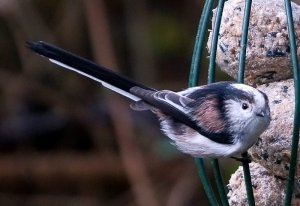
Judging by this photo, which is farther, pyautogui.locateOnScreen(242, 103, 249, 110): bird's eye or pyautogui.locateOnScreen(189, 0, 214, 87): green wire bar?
pyautogui.locateOnScreen(189, 0, 214, 87): green wire bar

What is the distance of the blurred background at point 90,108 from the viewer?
192 inches

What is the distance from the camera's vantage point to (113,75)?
2.17 metres

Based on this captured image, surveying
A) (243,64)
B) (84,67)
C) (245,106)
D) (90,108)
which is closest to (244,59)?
(243,64)

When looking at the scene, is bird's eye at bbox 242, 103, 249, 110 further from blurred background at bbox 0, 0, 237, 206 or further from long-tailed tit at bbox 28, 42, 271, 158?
blurred background at bbox 0, 0, 237, 206

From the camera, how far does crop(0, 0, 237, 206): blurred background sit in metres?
4.88

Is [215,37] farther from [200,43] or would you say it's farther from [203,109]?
[203,109]

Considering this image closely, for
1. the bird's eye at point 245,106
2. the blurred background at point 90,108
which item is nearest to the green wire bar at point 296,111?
the bird's eye at point 245,106

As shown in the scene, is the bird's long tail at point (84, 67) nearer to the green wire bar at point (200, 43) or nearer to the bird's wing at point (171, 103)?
the bird's wing at point (171, 103)

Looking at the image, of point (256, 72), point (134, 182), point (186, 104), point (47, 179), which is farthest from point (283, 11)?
point (47, 179)

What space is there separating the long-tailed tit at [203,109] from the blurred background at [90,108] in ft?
8.72

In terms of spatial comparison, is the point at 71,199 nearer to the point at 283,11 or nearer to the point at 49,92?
the point at 49,92

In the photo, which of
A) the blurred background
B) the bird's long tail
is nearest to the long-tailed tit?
the bird's long tail

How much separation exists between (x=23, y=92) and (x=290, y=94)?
3.01 meters

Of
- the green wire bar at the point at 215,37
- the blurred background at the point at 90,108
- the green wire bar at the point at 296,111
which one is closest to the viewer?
the green wire bar at the point at 296,111
